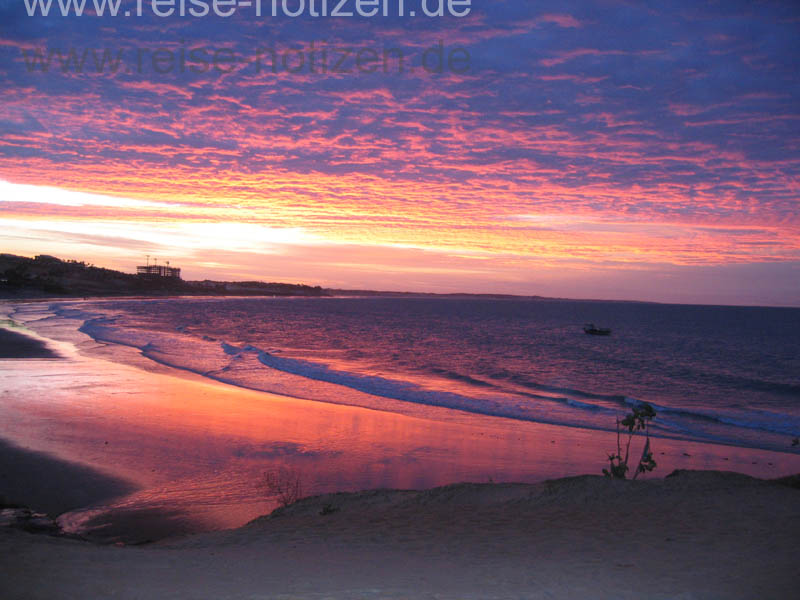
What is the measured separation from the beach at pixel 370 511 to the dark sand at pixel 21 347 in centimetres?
1299

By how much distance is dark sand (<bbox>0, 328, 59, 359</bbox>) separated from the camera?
28.0 metres

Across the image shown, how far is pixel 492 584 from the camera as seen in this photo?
Answer: 219 inches

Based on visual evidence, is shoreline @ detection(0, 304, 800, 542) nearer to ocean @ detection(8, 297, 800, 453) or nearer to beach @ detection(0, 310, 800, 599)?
beach @ detection(0, 310, 800, 599)

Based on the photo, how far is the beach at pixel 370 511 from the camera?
18.5 ft

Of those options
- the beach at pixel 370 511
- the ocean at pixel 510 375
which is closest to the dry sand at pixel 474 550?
the beach at pixel 370 511

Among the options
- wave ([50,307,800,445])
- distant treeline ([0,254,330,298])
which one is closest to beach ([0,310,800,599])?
wave ([50,307,800,445])

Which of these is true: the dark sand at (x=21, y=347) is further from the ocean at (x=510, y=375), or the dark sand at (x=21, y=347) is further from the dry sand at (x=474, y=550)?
the dry sand at (x=474, y=550)

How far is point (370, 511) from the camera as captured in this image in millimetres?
8438

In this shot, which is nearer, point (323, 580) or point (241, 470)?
point (323, 580)

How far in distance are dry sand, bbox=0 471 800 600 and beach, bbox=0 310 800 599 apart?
0.03 meters

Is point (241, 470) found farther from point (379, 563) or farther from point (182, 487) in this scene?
point (379, 563)

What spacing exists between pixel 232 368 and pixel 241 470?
1624 cm

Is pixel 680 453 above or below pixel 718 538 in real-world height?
below

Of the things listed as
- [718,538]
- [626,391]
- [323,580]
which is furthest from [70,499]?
[626,391]
